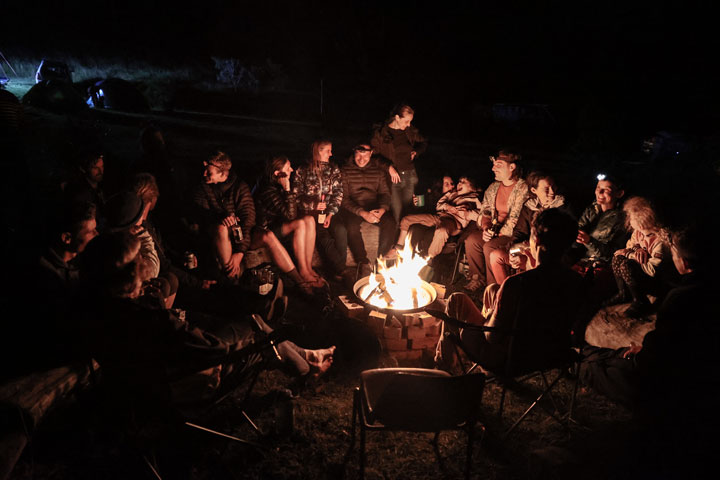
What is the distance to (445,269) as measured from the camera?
21.3 feet

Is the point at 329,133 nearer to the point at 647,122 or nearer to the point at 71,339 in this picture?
the point at 647,122

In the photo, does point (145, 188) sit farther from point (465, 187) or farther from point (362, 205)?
point (465, 187)

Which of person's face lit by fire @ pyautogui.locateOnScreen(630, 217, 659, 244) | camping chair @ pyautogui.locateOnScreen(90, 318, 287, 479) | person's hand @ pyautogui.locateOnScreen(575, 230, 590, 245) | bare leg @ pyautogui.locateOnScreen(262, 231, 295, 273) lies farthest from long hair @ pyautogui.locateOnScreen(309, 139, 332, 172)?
person's face lit by fire @ pyautogui.locateOnScreen(630, 217, 659, 244)

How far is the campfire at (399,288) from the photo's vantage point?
4.07 meters

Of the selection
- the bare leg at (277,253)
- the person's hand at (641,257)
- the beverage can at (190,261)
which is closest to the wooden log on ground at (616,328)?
the person's hand at (641,257)

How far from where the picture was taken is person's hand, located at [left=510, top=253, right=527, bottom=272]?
4703 millimetres

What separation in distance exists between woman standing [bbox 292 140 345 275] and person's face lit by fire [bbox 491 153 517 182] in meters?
2.18

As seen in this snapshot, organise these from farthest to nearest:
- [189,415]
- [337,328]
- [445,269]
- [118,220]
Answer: [445,269], [337,328], [118,220], [189,415]

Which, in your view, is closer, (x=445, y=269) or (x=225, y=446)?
(x=225, y=446)

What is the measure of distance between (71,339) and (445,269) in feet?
15.7

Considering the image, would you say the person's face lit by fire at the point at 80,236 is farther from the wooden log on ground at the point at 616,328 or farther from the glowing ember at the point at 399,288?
the wooden log on ground at the point at 616,328

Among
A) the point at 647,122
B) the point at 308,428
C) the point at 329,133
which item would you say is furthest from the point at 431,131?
the point at 308,428

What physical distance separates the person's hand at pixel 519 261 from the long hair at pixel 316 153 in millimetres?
2890

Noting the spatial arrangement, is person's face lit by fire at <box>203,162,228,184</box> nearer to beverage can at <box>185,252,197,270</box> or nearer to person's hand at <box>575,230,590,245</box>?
beverage can at <box>185,252,197,270</box>
